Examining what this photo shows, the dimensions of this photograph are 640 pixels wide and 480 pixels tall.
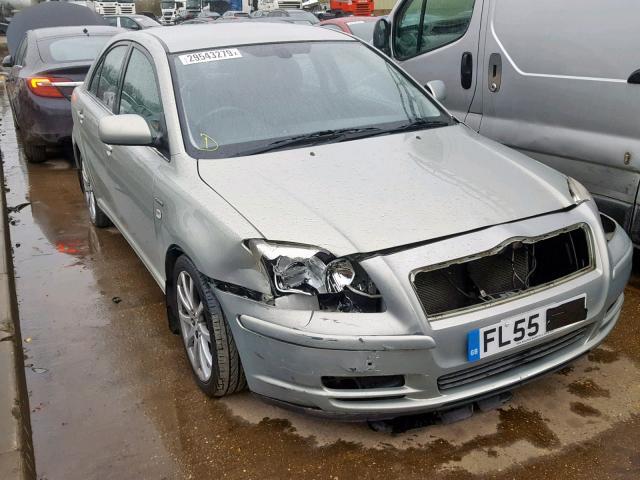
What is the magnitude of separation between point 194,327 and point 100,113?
2117 millimetres

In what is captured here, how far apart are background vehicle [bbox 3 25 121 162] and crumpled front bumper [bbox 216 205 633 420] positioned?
5395mm

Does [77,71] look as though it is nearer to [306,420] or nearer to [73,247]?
[73,247]

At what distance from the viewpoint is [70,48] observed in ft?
24.8

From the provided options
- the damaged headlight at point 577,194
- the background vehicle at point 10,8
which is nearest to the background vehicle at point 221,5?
the background vehicle at point 10,8

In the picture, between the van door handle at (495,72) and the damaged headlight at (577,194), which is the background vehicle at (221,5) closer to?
the van door handle at (495,72)

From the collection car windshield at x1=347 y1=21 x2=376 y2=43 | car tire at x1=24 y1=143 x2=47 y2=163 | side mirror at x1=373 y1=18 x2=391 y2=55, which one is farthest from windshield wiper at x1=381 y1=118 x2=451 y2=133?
car windshield at x1=347 y1=21 x2=376 y2=43

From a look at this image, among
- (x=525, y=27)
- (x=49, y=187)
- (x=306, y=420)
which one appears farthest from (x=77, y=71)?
(x=306, y=420)

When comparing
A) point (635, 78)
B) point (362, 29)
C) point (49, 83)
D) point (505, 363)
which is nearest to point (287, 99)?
point (505, 363)

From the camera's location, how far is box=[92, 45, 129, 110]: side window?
4344 mm

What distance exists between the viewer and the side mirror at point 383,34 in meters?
5.84

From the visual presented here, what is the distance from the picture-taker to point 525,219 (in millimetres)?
2643

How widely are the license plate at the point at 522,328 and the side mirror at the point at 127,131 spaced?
1.90 metres

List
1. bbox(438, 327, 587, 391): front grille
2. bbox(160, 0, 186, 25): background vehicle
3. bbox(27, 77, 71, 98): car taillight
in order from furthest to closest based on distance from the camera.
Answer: bbox(160, 0, 186, 25): background vehicle → bbox(27, 77, 71, 98): car taillight → bbox(438, 327, 587, 391): front grille

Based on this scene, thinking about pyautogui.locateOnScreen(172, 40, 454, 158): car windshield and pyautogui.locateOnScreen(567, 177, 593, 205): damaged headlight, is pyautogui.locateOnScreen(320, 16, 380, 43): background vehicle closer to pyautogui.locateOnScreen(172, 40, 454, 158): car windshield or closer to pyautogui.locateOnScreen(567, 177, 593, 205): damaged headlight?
pyautogui.locateOnScreen(172, 40, 454, 158): car windshield
